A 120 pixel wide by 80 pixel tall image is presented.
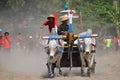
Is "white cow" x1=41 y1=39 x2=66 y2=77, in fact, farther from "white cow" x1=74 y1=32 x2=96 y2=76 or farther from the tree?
the tree

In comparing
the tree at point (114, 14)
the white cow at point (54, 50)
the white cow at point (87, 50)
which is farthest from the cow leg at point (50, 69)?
the tree at point (114, 14)

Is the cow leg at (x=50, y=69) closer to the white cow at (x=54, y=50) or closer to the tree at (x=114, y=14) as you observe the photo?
the white cow at (x=54, y=50)

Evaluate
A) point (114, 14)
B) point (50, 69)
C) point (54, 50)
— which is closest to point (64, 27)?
point (54, 50)

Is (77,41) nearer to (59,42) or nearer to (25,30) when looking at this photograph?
(59,42)

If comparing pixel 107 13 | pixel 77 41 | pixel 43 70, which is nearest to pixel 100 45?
pixel 107 13

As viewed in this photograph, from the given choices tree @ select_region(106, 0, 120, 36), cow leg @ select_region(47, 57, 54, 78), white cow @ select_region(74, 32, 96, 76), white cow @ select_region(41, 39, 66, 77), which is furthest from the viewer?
tree @ select_region(106, 0, 120, 36)

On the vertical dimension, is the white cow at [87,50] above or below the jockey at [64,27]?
below

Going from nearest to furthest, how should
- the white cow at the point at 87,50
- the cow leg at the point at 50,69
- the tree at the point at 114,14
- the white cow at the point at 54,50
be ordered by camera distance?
the white cow at the point at 54,50 → the cow leg at the point at 50,69 → the white cow at the point at 87,50 → the tree at the point at 114,14

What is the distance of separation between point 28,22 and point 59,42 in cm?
2481

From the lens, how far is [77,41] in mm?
14016

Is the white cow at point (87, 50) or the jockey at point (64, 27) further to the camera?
the jockey at point (64, 27)

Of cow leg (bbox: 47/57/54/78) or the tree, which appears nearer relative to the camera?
cow leg (bbox: 47/57/54/78)

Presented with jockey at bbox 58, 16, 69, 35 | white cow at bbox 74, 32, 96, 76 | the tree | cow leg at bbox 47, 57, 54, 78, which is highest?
the tree

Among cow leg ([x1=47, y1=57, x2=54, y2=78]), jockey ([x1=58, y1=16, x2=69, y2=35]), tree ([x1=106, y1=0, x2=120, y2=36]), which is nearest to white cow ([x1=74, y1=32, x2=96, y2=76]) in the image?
jockey ([x1=58, y1=16, x2=69, y2=35])
